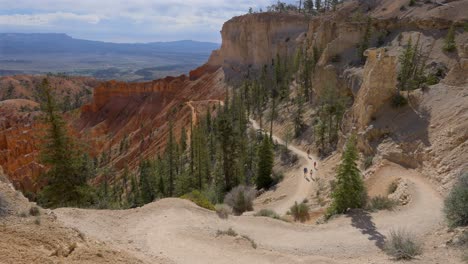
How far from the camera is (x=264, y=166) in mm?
33844

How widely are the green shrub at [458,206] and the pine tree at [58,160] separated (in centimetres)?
→ 1941

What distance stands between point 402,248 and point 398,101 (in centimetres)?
1507

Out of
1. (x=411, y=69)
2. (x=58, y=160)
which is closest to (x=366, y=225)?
(x=58, y=160)

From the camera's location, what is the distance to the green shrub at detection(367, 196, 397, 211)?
663 inches

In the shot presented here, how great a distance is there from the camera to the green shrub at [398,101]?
971 inches

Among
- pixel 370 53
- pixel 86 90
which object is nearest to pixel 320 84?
pixel 370 53

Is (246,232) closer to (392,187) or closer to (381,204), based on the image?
(381,204)

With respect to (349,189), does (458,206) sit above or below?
above

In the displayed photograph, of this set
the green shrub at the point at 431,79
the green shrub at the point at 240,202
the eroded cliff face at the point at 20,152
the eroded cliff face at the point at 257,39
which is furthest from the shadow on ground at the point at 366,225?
the eroded cliff face at the point at 257,39

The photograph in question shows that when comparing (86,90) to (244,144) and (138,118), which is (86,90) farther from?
(244,144)

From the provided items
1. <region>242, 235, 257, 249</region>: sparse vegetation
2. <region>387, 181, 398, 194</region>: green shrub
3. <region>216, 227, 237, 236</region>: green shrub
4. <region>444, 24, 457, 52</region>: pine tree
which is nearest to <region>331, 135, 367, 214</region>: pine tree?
<region>387, 181, 398, 194</region>: green shrub

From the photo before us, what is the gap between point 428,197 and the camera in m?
17.0

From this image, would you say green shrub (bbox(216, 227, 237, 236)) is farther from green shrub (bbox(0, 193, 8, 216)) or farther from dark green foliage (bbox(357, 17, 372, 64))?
dark green foliage (bbox(357, 17, 372, 64))

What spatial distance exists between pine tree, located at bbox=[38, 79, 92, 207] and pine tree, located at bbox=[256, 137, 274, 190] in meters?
16.4
